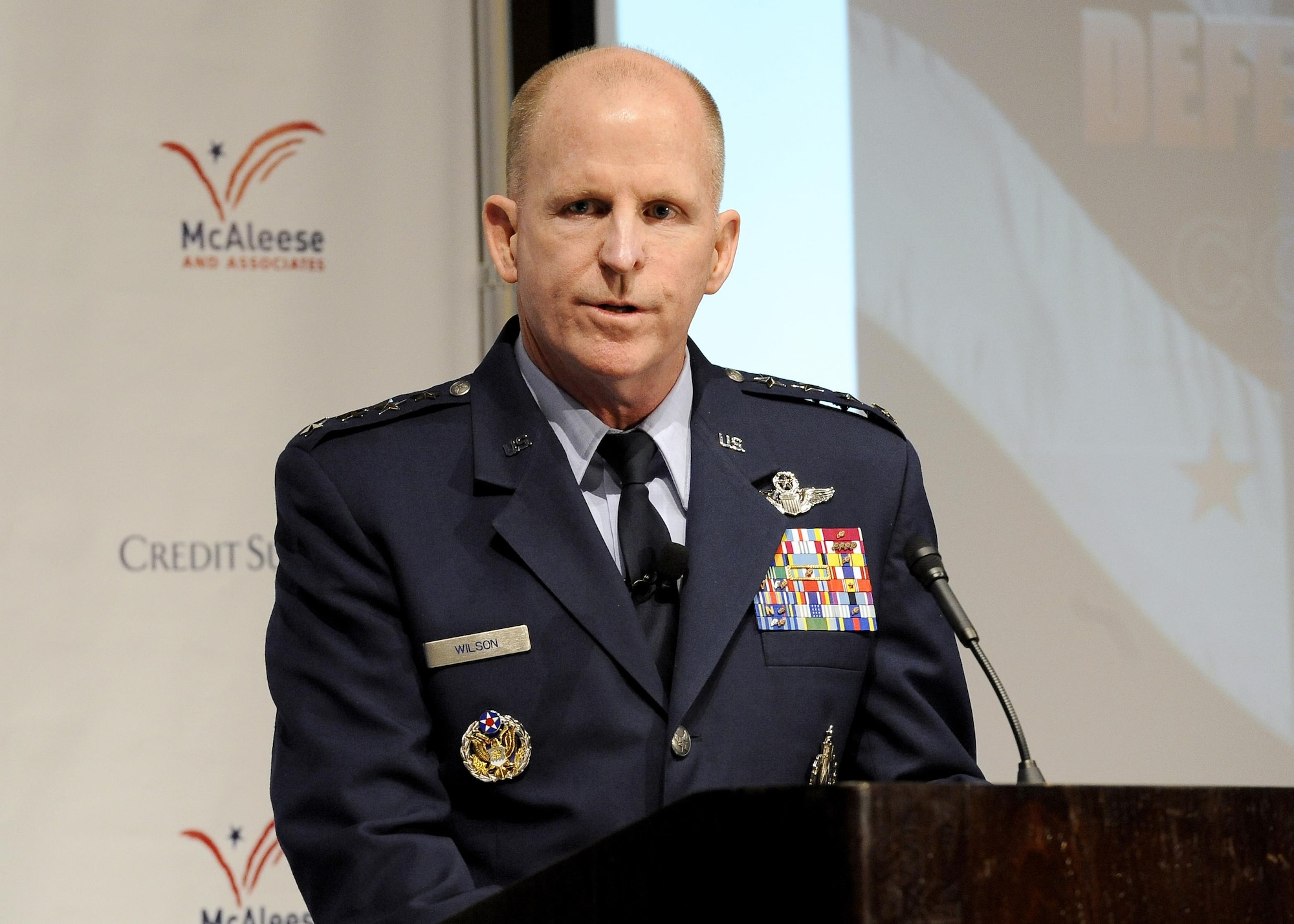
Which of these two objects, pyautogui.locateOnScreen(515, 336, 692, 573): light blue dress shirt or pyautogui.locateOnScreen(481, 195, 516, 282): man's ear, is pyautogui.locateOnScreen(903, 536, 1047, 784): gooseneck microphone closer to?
pyautogui.locateOnScreen(515, 336, 692, 573): light blue dress shirt

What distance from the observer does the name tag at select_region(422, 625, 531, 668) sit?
1.74 metres

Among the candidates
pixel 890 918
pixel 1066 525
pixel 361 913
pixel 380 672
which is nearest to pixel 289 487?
pixel 380 672

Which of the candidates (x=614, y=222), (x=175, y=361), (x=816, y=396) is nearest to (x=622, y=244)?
(x=614, y=222)

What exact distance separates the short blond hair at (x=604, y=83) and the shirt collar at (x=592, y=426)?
0.24 m

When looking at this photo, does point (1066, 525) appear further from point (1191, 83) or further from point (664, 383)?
point (664, 383)

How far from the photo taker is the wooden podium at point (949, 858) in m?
0.93

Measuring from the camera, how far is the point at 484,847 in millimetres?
1704

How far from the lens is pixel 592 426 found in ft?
6.26

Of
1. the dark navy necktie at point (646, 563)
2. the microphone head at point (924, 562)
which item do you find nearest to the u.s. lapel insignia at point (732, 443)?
the dark navy necktie at point (646, 563)

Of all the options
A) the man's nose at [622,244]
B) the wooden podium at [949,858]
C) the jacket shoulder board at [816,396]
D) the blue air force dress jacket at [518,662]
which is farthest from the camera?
the jacket shoulder board at [816,396]

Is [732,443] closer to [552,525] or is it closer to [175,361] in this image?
[552,525]

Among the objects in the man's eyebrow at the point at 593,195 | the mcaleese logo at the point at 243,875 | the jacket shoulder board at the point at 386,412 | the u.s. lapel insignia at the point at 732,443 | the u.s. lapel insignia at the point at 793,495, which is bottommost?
the mcaleese logo at the point at 243,875

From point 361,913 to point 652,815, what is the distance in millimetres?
662

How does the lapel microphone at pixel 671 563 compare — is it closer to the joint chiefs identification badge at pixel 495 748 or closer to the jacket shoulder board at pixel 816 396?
the joint chiefs identification badge at pixel 495 748
